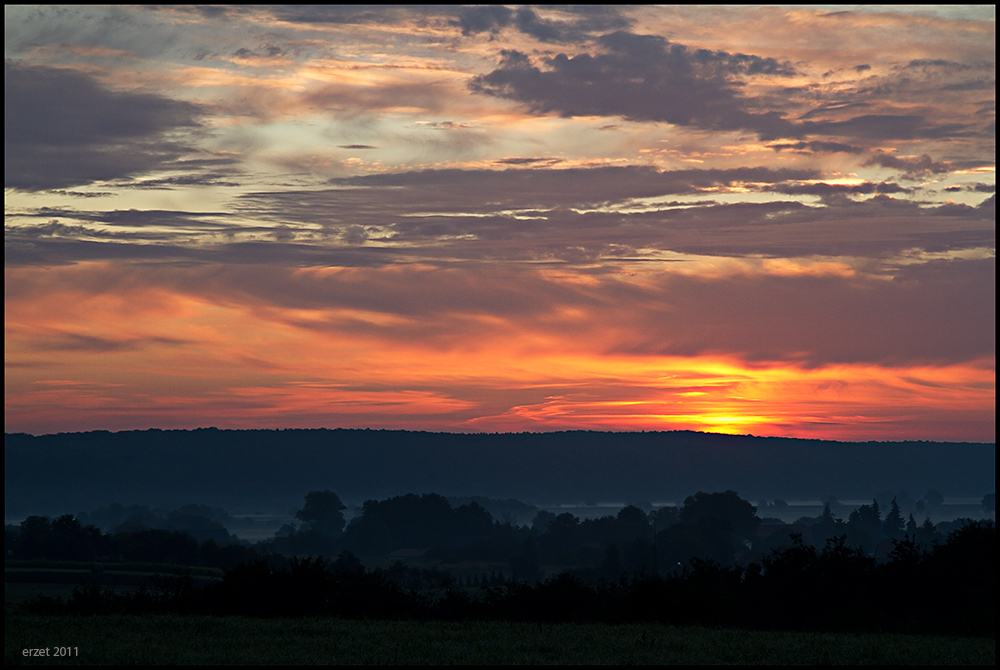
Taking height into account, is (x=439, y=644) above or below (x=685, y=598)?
above

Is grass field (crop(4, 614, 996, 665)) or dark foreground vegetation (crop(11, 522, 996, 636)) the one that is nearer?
grass field (crop(4, 614, 996, 665))

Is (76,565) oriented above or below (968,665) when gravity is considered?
below

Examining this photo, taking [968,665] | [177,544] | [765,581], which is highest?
[968,665]

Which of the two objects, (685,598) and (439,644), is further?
(685,598)

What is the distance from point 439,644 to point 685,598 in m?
19.2

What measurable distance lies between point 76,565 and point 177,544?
24524 millimetres

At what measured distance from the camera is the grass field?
22.9m

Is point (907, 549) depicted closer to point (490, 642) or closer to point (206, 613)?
point (490, 642)

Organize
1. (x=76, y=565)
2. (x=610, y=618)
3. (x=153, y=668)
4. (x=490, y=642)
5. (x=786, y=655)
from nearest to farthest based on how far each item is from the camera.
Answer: (x=153, y=668) → (x=786, y=655) → (x=490, y=642) → (x=610, y=618) → (x=76, y=565)

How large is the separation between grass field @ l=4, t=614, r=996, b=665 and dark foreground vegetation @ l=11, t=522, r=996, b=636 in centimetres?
843

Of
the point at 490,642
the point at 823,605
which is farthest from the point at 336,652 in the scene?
the point at 823,605

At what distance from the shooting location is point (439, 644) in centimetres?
2608

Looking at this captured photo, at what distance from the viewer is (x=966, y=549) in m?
50.3

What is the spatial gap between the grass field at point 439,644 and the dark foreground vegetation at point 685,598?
843cm
